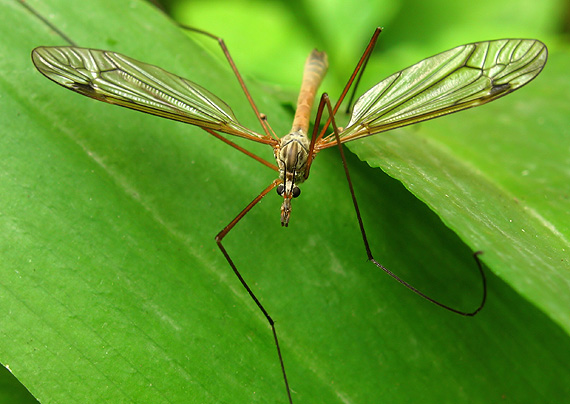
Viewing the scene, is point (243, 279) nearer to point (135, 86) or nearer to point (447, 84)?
point (135, 86)

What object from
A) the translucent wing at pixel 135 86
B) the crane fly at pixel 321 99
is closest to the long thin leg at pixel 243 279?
the crane fly at pixel 321 99

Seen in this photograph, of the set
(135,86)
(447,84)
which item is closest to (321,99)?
(447,84)

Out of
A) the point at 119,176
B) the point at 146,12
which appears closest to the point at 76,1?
the point at 146,12

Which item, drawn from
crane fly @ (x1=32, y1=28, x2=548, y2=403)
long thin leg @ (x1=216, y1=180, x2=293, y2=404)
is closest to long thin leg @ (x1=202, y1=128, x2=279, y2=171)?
crane fly @ (x1=32, y1=28, x2=548, y2=403)

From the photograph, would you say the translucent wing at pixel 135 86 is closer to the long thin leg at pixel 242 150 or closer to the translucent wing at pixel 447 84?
the long thin leg at pixel 242 150

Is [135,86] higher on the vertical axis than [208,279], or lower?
higher

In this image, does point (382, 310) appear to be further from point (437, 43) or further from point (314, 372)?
point (437, 43)

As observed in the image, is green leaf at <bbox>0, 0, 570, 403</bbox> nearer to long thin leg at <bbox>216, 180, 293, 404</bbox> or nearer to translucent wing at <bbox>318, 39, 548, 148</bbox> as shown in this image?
long thin leg at <bbox>216, 180, 293, 404</bbox>

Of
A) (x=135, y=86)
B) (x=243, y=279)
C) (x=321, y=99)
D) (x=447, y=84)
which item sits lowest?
(x=243, y=279)
